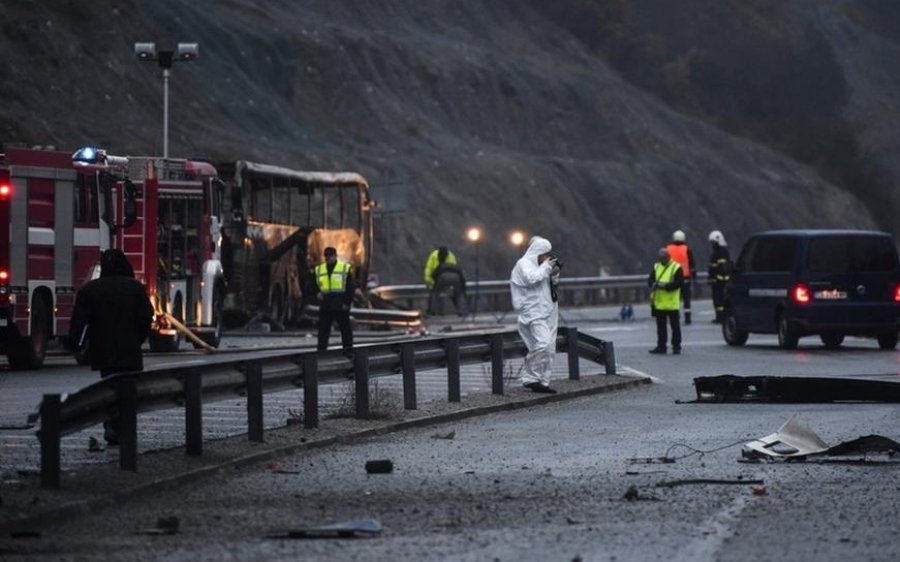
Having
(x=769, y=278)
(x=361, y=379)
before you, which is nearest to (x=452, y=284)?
(x=769, y=278)

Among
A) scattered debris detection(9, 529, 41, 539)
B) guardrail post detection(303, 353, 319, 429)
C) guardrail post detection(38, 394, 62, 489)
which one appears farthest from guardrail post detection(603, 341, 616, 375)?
scattered debris detection(9, 529, 41, 539)

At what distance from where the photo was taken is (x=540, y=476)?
15047mm

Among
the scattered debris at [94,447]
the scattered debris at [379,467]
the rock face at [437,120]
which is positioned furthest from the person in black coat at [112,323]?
the rock face at [437,120]

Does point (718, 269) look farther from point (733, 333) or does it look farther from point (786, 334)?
point (786, 334)

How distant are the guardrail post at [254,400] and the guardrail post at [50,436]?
380cm

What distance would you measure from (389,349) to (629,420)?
239 cm

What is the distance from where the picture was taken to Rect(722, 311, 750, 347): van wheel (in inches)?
1419

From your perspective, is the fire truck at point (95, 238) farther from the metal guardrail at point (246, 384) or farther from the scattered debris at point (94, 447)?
the scattered debris at point (94, 447)

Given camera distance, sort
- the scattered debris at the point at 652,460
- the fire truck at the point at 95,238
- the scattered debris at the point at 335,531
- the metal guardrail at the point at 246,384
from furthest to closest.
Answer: the fire truck at the point at 95,238, the scattered debris at the point at 652,460, the metal guardrail at the point at 246,384, the scattered debris at the point at 335,531

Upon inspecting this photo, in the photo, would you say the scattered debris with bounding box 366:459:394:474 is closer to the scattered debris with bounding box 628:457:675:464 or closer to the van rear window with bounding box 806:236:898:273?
the scattered debris with bounding box 628:457:675:464

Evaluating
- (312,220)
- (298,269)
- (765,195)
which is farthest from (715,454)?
(765,195)

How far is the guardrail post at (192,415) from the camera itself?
15.9 meters

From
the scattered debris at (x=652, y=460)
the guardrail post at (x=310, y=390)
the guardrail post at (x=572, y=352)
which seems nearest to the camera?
the scattered debris at (x=652, y=460)

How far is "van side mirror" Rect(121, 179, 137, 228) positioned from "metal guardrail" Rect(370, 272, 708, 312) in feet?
52.2
